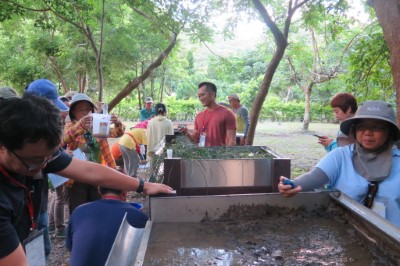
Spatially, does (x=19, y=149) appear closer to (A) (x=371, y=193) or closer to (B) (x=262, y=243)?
(B) (x=262, y=243)

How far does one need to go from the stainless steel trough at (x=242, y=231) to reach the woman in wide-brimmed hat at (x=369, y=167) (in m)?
0.10

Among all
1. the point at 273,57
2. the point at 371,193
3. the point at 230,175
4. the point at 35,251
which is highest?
the point at 273,57

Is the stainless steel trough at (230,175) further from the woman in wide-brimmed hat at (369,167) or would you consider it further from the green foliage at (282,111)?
the green foliage at (282,111)

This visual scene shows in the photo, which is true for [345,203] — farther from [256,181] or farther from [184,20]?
[184,20]

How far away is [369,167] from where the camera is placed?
6.44 ft

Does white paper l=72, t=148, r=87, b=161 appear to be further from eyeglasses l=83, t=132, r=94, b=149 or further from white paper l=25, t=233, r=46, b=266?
white paper l=25, t=233, r=46, b=266

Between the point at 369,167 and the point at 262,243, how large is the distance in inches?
31.0

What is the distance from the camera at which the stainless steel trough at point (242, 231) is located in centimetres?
155

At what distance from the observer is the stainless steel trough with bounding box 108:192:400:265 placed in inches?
60.9

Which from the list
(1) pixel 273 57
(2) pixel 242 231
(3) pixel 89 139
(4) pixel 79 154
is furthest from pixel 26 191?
(1) pixel 273 57

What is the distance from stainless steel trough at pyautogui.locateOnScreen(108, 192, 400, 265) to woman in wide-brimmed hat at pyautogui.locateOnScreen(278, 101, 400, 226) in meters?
0.10

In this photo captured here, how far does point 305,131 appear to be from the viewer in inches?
786

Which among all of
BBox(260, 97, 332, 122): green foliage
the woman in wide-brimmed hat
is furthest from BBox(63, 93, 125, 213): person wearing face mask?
BBox(260, 97, 332, 122): green foliage

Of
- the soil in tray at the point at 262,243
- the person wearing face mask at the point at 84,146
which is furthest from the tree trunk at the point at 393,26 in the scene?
the person wearing face mask at the point at 84,146
